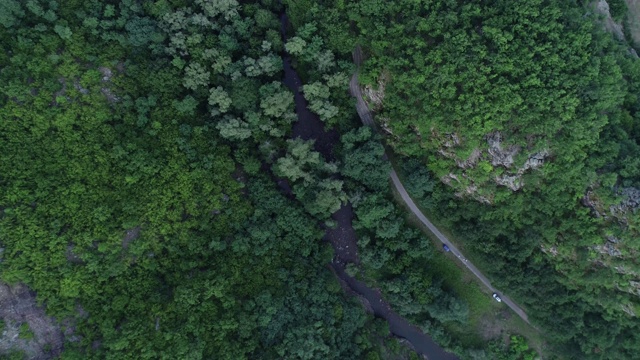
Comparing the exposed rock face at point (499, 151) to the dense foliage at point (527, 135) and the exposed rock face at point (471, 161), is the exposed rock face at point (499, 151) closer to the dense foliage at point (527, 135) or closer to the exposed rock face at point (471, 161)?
the dense foliage at point (527, 135)

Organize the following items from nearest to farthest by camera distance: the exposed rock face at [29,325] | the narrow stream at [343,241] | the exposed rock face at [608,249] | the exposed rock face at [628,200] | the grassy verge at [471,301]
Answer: the exposed rock face at [29,325] → the exposed rock face at [628,200] → the exposed rock face at [608,249] → the grassy verge at [471,301] → the narrow stream at [343,241]

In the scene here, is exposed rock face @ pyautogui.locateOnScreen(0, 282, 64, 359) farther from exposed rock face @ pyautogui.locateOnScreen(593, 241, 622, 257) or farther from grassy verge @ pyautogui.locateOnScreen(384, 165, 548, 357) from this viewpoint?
exposed rock face @ pyautogui.locateOnScreen(593, 241, 622, 257)

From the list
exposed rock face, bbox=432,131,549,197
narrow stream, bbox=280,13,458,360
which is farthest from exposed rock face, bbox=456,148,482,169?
narrow stream, bbox=280,13,458,360

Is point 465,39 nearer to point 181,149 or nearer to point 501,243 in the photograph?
point 501,243

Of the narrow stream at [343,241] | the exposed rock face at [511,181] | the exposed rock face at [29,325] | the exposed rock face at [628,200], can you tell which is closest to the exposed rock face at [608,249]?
the exposed rock face at [628,200]

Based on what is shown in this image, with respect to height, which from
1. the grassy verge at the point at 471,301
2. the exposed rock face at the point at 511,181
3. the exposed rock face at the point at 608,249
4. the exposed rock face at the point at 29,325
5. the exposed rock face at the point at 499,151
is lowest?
the exposed rock face at the point at 29,325

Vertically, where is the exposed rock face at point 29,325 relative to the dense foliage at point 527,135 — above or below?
below

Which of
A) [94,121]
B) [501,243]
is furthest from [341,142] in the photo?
[94,121]
